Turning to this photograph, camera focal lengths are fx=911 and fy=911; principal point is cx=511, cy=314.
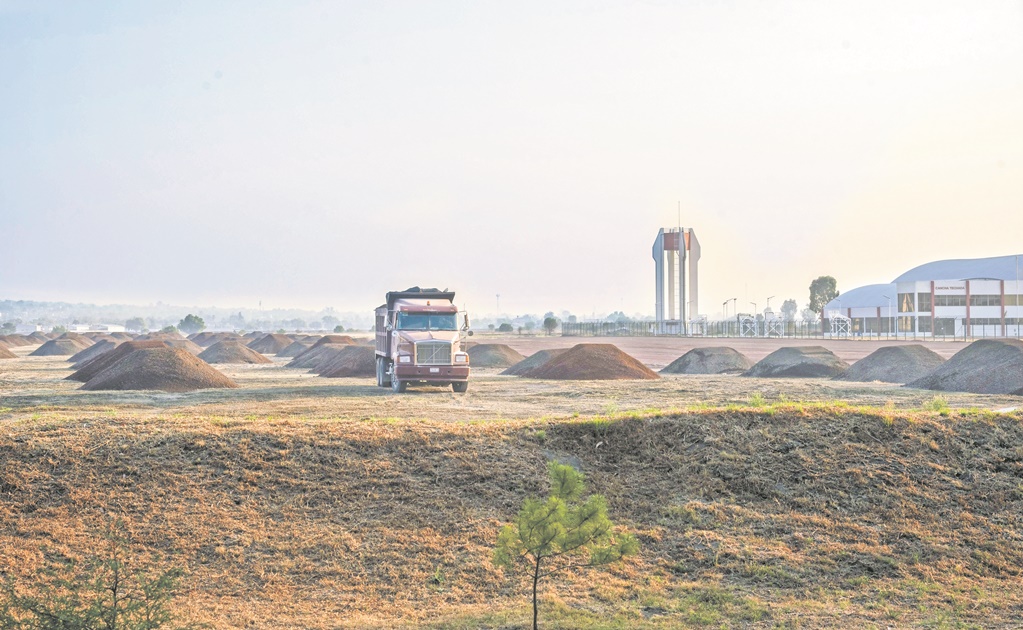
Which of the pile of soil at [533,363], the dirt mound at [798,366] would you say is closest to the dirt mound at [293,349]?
the pile of soil at [533,363]

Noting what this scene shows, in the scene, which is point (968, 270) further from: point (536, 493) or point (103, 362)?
point (536, 493)

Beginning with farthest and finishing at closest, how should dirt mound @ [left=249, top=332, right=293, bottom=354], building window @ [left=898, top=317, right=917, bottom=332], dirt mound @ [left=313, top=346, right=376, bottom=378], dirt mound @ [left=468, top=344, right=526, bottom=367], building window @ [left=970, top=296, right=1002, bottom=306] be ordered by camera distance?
building window @ [left=898, top=317, right=917, bottom=332] < dirt mound @ [left=249, top=332, right=293, bottom=354] < building window @ [left=970, top=296, right=1002, bottom=306] < dirt mound @ [left=468, top=344, right=526, bottom=367] < dirt mound @ [left=313, top=346, right=376, bottom=378]

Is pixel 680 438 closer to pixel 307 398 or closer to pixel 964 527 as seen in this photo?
pixel 964 527

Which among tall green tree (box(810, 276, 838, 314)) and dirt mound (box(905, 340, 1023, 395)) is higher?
tall green tree (box(810, 276, 838, 314))

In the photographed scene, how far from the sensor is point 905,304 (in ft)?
329

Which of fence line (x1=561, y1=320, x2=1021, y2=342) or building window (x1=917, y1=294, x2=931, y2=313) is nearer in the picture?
fence line (x1=561, y1=320, x2=1021, y2=342)

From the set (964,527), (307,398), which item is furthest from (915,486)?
(307,398)

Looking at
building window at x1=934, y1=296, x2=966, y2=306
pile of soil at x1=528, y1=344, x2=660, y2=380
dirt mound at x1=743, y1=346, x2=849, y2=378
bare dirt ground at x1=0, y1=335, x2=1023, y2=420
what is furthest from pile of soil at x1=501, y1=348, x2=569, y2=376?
building window at x1=934, y1=296, x2=966, y2=306

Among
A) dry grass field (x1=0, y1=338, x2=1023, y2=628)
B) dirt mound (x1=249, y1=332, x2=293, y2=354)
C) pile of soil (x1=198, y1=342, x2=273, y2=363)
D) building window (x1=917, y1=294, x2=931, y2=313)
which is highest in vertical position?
building window (x1=917, y1=294, x2=931, y2=313)

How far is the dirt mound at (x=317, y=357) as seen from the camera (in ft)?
197

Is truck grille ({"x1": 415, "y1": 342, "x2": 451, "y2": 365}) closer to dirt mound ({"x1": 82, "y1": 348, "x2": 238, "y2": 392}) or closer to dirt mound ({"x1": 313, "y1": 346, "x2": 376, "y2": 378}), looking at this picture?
dirt mound ({"x1": 82, "y1": 348, "x2": 238, "y2": 392})

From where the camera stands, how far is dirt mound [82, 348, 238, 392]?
1547 inches

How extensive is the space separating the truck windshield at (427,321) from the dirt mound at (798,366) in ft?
72.9

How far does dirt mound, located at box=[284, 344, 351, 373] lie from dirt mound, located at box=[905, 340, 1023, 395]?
1355 inches
